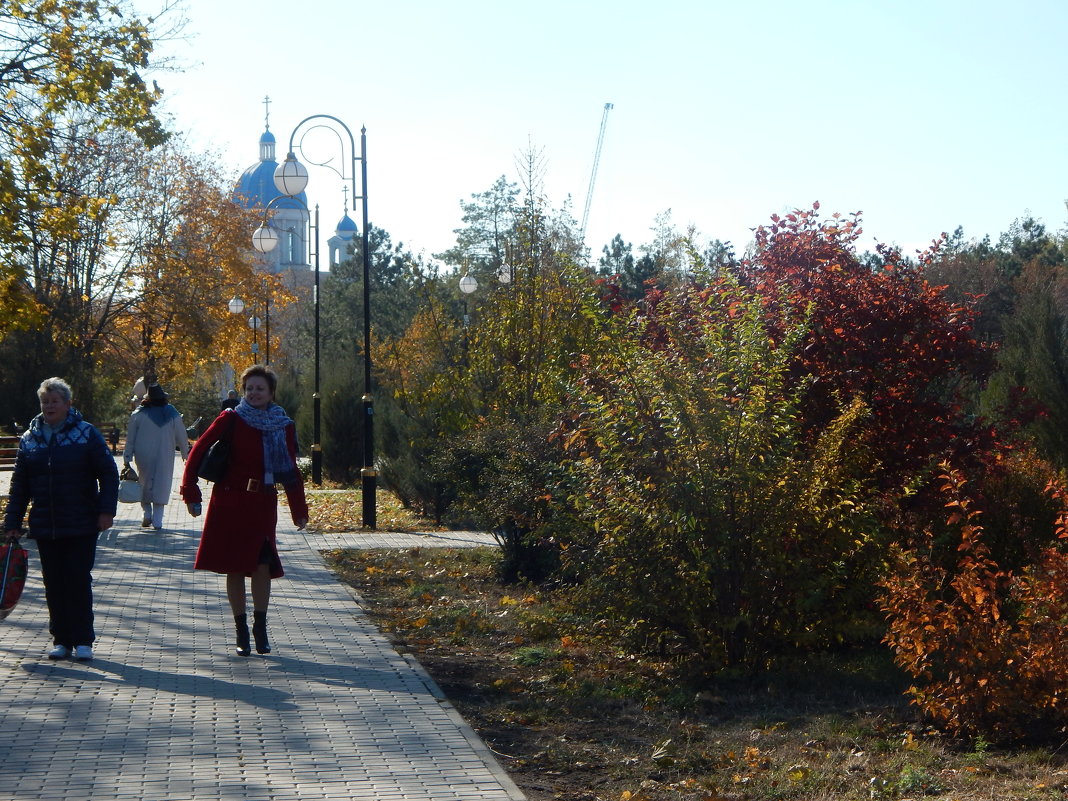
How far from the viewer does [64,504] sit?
7.74 m

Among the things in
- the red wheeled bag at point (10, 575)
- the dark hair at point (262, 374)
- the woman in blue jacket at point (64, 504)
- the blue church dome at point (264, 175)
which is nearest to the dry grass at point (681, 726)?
the dark hair at point (262, 374)

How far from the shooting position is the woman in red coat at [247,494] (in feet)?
26.0

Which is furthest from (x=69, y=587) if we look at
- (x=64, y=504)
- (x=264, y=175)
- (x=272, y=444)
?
(x=264, y=175)

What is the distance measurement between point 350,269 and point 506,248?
2606 inches

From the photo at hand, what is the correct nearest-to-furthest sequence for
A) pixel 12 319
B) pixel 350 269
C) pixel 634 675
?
pixel 634 675, pixel 12 319, pixel 350 269

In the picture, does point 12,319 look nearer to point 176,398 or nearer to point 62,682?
point 62,682

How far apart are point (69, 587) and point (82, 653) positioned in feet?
1.37

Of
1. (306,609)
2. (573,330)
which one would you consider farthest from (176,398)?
(306,609)

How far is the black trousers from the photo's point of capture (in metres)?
7.74

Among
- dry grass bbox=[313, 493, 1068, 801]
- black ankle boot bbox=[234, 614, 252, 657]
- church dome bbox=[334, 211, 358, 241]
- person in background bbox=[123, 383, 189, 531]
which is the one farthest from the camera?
church dome bbox=[334, 211, 358, 241]

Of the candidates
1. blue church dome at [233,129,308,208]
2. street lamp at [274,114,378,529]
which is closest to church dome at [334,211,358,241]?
blue church dome at [233,129,308,208]

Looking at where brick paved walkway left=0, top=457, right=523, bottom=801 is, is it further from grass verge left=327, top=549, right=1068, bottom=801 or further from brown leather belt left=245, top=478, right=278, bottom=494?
brown leather belt left=245, top=478, right=278, bottom=494

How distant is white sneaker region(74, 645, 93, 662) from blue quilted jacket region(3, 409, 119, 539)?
2.28 feet

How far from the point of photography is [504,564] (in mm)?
11930
